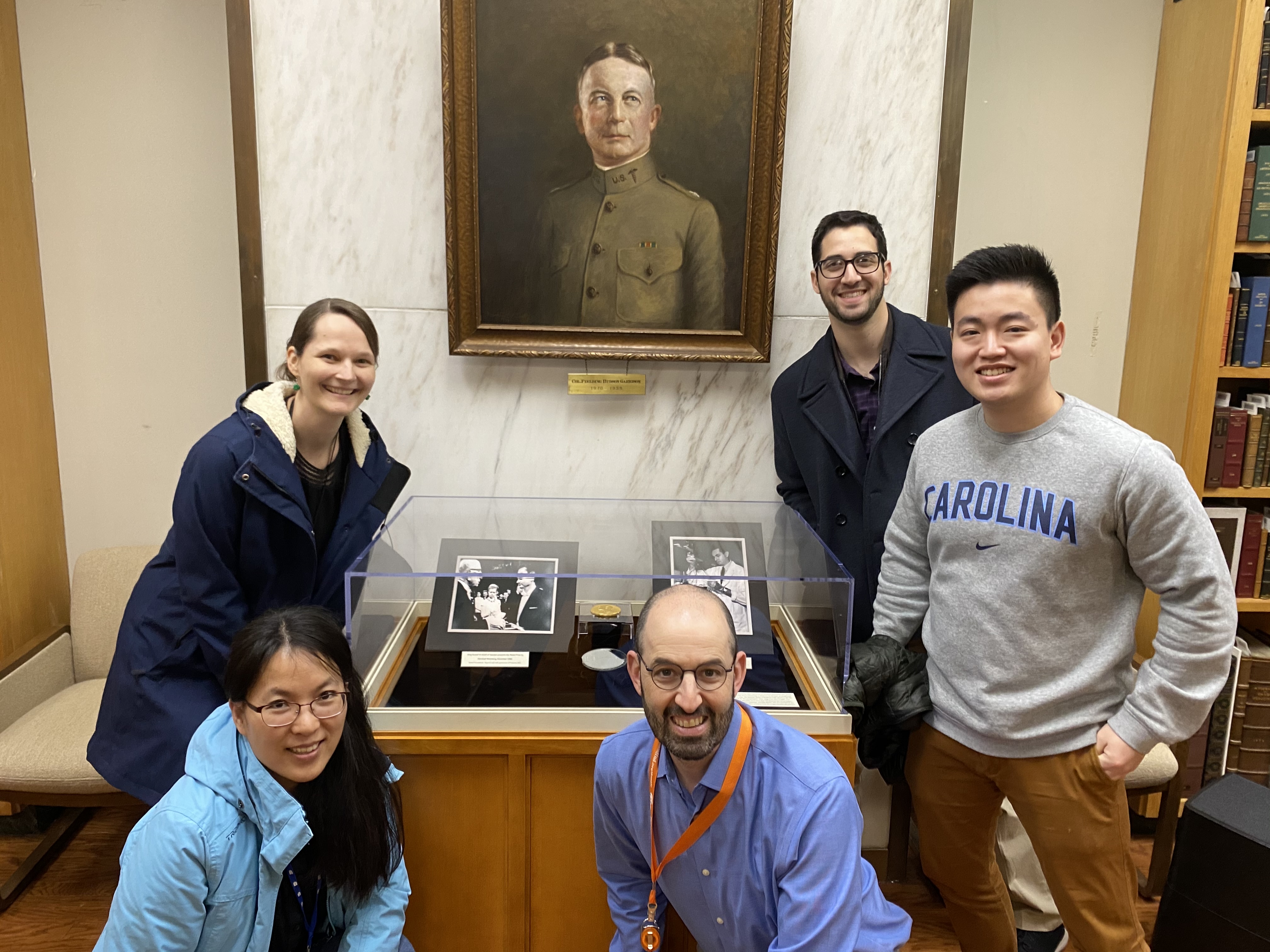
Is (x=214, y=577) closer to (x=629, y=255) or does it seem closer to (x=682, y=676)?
(x=682, y=676)

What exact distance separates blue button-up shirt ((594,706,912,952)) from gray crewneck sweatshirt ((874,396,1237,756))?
473mm

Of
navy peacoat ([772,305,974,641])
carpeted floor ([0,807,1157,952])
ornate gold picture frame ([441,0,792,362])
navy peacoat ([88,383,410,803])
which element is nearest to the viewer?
navy peacoat ([88,383,410,803])

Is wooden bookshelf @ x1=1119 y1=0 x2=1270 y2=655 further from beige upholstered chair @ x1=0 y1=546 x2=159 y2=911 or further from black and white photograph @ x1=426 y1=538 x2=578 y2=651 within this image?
beige upholstered chair @ x1=0 y1=546 x2=159 y2=911

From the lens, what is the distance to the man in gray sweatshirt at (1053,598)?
1.60 meters

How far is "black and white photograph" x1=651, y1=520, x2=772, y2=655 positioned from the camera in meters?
2.06

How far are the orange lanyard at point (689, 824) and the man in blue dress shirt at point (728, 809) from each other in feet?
0.04

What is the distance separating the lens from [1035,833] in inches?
71.1

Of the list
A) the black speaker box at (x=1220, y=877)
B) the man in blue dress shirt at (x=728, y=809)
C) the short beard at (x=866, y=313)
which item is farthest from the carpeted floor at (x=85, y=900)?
the short beard at (x=866, y=313)

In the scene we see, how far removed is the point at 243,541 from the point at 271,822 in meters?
0.65

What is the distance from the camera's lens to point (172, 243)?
2910mm

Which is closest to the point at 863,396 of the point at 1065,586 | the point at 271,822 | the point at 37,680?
the point at 1065,586

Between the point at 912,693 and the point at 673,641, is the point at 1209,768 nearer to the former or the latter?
the point at 912,693

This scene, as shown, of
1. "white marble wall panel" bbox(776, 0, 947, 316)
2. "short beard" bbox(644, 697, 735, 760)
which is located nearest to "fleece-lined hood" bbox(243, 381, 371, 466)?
"short beard" bbox(644, 697, 735, 760)

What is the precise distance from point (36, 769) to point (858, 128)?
310cm
